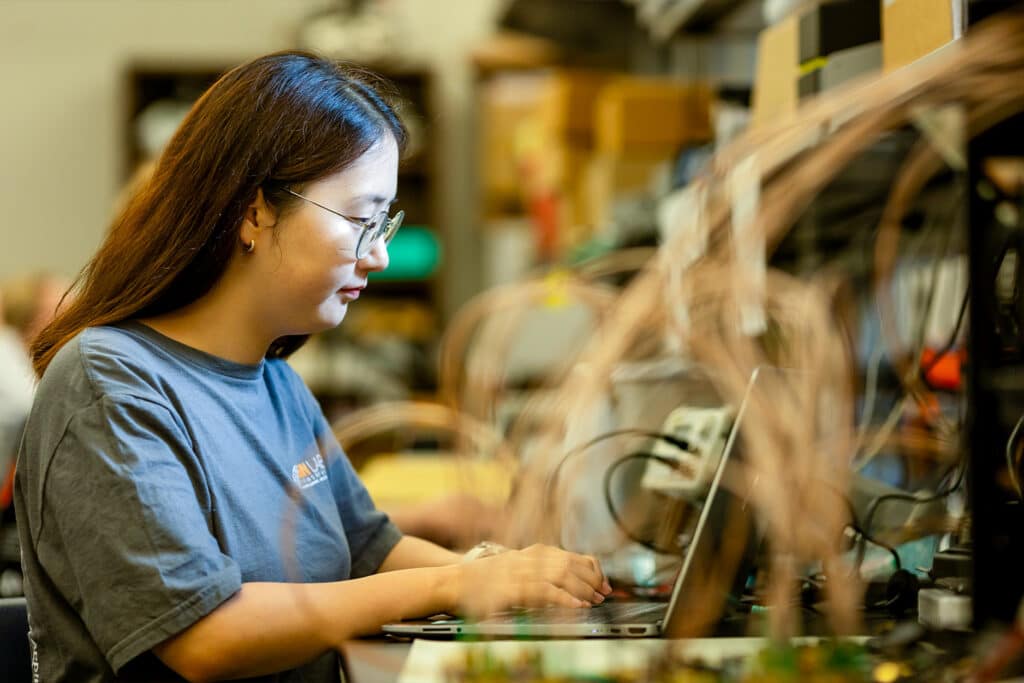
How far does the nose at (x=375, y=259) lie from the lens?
4.10ft

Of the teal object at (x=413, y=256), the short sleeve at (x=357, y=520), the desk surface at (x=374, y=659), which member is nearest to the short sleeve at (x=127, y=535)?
the desk surface at (x=374, y=659)

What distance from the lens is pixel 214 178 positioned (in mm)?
1171

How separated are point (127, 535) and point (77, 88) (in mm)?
5375

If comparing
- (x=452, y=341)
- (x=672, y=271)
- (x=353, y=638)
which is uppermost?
(x=672, y=271)

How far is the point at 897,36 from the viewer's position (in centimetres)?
139

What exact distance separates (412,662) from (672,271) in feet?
1.21

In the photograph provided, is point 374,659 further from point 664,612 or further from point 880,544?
point 880,544

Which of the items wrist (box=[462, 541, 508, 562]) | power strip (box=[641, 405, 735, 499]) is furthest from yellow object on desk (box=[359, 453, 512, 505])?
wrist (box=[462, 541, 508, 562])

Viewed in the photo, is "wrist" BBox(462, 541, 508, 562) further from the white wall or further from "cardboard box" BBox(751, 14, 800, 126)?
the white wall

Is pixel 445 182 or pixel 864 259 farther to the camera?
pixel 445 182

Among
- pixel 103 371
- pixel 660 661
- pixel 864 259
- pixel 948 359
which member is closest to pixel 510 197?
pixel 864 259

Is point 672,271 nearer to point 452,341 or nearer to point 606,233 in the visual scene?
point 452,341

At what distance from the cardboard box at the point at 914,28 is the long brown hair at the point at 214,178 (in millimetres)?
608

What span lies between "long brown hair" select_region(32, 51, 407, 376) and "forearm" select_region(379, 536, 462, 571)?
1.38 feet
